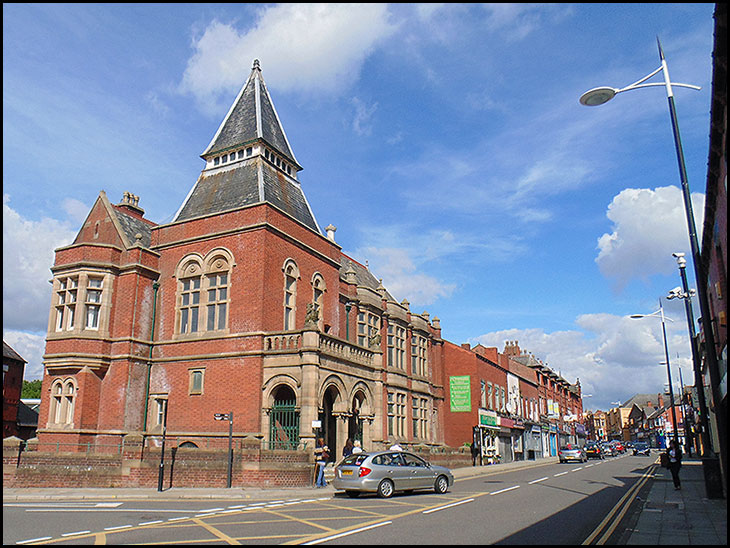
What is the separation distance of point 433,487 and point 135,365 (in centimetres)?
1411

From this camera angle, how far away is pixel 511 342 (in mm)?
77438

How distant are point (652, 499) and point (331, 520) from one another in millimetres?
9082

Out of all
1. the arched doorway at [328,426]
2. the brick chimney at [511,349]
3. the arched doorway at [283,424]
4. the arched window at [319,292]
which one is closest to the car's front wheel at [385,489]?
the arched doorway at [283,424]

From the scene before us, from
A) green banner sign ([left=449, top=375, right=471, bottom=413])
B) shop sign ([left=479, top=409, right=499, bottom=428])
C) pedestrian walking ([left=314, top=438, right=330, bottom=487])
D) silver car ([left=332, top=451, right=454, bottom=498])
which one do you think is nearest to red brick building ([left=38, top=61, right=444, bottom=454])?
pedestrian walking ([left=314, top=438, right=330, bottom=487])

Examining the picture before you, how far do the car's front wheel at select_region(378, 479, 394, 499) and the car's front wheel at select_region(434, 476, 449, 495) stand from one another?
5.79ft

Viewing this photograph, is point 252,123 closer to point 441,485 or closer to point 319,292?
point 319,292

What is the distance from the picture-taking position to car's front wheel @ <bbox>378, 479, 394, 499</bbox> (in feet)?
54.2

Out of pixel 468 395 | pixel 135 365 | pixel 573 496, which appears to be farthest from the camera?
pixel 468 395

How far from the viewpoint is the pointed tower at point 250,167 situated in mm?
27359

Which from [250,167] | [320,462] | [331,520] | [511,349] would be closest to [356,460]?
[320,462]

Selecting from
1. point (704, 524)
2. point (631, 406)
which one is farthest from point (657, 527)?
point (631, 406)

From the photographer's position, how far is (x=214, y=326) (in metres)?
25.2

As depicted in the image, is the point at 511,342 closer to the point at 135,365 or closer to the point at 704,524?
the point at 135,365

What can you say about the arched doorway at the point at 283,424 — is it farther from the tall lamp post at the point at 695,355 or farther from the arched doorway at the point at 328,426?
the tall lamp post at the point at 695,355
